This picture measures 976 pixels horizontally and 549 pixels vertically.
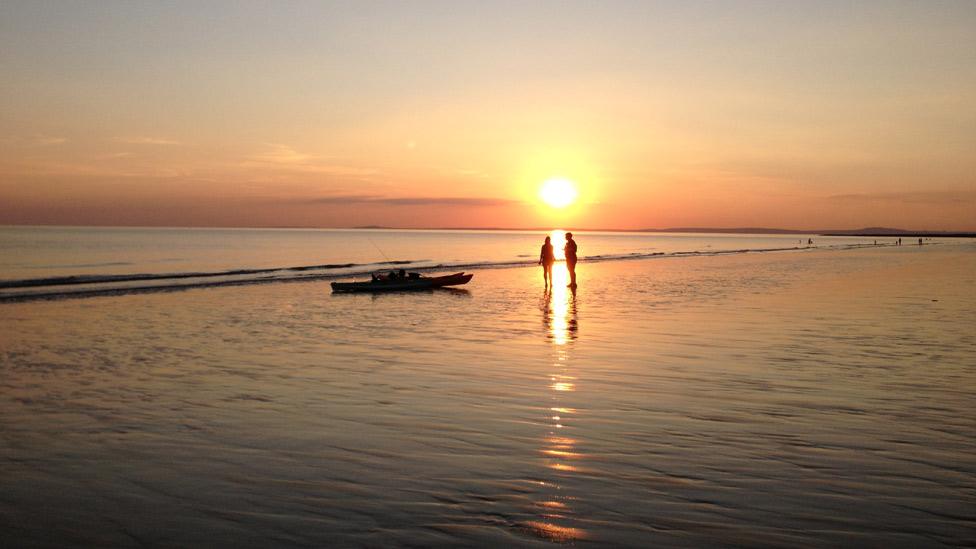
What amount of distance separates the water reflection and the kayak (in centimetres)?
1779

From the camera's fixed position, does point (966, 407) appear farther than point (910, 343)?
No

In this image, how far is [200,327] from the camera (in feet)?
65.5

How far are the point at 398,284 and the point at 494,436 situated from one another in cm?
2561

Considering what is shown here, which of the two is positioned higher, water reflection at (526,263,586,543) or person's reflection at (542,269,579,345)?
water reflection at (526,263,586,543)

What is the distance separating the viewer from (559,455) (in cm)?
758

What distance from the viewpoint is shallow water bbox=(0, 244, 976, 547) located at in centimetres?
580

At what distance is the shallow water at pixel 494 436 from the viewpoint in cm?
580

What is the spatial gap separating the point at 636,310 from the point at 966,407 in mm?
13838

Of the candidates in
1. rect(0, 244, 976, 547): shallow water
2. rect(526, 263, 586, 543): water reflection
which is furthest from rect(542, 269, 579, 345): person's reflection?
rect(526, 263, 586, 543): water reflection

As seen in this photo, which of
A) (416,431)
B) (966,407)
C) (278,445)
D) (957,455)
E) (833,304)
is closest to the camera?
(957,455)

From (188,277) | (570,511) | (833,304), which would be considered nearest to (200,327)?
(570,511)

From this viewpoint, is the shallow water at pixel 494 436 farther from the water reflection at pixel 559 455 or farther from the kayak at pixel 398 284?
the kayak at pixel 398 284

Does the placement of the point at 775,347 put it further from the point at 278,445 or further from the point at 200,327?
the point at 200,327

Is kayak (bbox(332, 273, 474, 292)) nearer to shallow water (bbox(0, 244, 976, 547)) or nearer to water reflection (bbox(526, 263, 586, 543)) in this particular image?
shallow water (bbox(0, 244, 976, 547))
